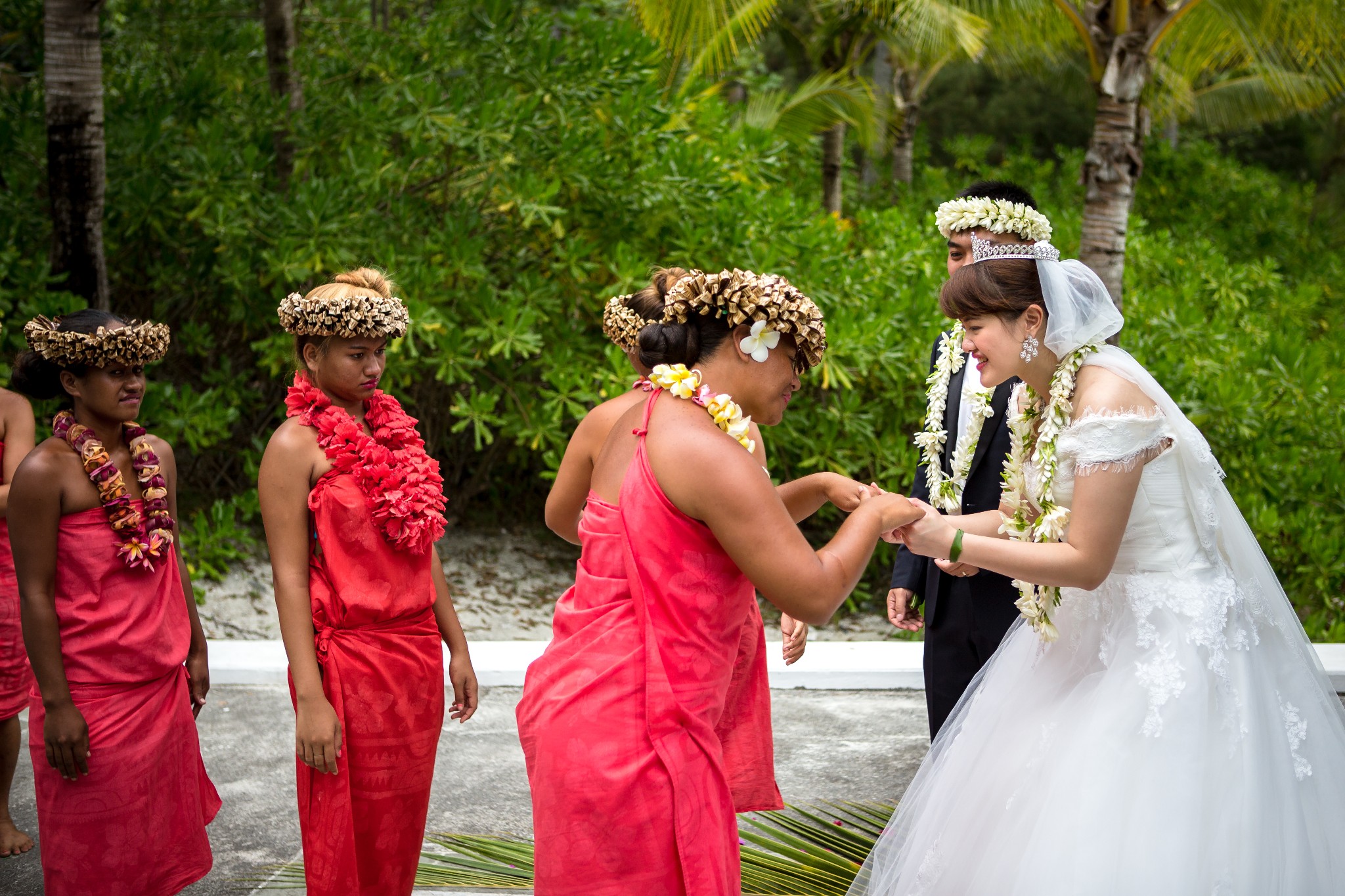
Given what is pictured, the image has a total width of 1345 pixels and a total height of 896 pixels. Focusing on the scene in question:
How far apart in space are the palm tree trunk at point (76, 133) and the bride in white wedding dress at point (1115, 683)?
18.6 ft

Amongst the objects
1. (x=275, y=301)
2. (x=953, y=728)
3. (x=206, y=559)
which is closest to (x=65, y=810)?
(x=953, y=728)

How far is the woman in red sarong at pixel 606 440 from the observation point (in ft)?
9.53

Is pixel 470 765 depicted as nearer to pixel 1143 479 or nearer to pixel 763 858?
pixel 763 858

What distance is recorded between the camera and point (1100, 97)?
291 inches

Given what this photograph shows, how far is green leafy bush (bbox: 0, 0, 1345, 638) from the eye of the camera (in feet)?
23.3

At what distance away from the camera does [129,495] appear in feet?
10.5

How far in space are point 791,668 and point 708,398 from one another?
343cm

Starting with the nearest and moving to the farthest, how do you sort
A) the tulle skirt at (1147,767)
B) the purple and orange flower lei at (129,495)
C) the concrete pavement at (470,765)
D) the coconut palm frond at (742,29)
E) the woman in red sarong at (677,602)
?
1. the woman in red sarong at (677,602)
2. the tulle skirt at (1147,767)
3. the purple and orange flower lei at (129,495)
4. the concrete pavement at (470,765)
5. the coconut palm frond at (742,29)

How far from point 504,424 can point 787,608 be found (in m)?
5.26

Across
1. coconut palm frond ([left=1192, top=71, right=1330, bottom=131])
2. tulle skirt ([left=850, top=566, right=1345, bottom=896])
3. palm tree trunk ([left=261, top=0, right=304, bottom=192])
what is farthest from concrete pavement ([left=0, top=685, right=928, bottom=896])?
coconut palm frond ([left=1192, top=71, right=1330, bottom=131])

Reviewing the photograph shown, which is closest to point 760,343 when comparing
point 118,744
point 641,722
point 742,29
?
point 641,722

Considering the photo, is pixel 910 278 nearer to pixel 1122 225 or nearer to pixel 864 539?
pixel 1122 225

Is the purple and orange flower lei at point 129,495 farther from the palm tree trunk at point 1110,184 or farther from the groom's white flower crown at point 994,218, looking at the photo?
the palm tree trunk at point 1110,184

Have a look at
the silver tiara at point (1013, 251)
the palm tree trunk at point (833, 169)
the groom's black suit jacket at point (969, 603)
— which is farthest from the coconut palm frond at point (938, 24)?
the silver tiara at point (1013, 251)
